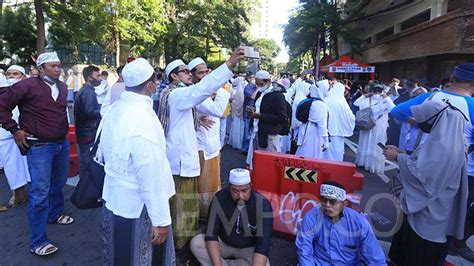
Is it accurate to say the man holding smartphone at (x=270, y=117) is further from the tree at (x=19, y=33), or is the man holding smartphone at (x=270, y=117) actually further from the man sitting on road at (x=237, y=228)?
the tree at (x=19, y=33)

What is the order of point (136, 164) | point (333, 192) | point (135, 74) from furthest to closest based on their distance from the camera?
point (333, 192) < point (135, 74) < point (136, 164)

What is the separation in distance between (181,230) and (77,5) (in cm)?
1867

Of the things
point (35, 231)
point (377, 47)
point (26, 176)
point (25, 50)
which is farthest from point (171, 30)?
point (35, 231)

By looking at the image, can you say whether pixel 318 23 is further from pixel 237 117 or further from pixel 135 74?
pixel 135 74

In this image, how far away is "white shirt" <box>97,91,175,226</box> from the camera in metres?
2.15

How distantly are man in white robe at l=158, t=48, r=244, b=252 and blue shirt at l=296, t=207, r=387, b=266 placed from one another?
1.12 metres

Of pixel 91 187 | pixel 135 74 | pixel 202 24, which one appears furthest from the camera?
pixel 202 24

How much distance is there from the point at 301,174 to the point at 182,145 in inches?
53.6

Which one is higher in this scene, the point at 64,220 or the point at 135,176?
the point at 135,176

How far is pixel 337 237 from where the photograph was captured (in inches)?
119

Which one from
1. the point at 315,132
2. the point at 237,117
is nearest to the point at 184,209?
the point at 315,132

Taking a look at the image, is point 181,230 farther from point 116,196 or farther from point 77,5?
point 77,5

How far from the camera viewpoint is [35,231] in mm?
3502

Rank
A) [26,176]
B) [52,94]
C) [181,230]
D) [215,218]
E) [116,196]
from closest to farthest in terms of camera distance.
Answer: [116,196] → [215,218] → [181,230] → [52,94] → [26,176]
